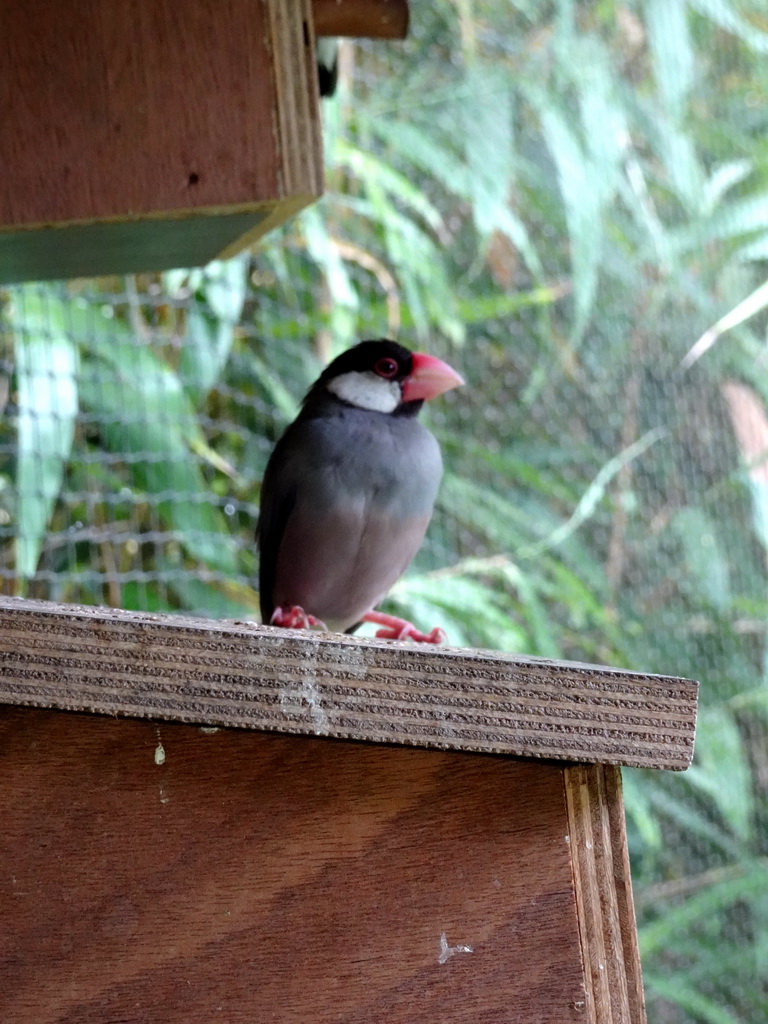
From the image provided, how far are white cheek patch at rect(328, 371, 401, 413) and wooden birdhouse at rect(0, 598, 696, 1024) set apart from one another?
125 cm

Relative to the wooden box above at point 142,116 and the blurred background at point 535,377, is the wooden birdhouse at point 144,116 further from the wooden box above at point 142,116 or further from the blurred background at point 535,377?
the blurred background at point 535,377

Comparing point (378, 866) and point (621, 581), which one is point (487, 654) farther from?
point (621, 581)

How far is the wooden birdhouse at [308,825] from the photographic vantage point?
27.5 inches

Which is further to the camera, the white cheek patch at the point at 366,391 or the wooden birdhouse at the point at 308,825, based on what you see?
the white cheek patch at the point at 366,391

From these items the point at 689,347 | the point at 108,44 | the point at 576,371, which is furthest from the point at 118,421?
the point at 689,347

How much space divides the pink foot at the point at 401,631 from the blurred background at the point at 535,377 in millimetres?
383

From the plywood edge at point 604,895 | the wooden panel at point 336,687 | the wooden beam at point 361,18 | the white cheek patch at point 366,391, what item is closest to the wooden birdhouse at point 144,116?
the wooden beam at point 361,18

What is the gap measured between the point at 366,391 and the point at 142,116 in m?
0.95

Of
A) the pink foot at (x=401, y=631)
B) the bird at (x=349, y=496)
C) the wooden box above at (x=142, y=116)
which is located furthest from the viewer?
the bird at (x=349, y=496)

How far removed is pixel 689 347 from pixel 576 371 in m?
0.32

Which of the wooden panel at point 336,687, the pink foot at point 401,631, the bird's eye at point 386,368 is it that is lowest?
the wooden panel at point 336,687

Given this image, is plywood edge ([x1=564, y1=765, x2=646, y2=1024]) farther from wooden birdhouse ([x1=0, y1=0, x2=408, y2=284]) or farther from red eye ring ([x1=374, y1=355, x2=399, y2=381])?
red eye ring ([x1=374, y1=355, x2=399, y2=381])

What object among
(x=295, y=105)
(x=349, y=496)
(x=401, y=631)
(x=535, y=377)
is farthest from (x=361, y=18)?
(x=535, y=377)

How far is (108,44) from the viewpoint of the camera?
1.09 meters
